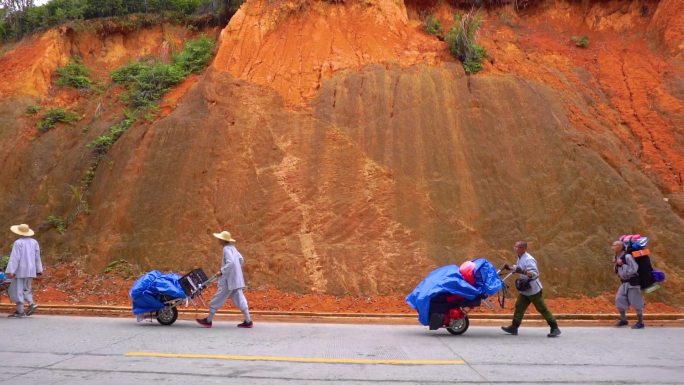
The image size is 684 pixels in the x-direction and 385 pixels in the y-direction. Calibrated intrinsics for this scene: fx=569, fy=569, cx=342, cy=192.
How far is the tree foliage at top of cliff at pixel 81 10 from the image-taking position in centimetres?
2177

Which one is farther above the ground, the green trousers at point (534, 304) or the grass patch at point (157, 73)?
the grass patch at point (157, 73)

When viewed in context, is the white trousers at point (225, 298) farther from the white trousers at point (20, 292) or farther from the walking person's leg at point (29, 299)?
the white trousers at point (20, 292)

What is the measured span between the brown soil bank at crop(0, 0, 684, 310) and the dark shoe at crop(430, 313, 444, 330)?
3677 mm

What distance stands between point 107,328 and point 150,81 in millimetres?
10816

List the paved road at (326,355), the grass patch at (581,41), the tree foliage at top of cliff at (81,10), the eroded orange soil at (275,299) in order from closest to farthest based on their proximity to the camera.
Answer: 1. the paved road at (326,355)
2. the eroded orange soil at (275,299)
3. the grass patch at (581,41)
4. the tree foliage at top of cliff at (81,10)

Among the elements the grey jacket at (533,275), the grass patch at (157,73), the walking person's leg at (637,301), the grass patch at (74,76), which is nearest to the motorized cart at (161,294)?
the grey jacket at (533,275)

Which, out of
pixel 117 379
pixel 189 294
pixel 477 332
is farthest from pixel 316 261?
pixel 117 379

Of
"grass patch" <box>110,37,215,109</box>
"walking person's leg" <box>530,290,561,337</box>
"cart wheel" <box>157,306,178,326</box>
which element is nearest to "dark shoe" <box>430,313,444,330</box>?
"walking person's leg" <box>530,290,561,337</box>

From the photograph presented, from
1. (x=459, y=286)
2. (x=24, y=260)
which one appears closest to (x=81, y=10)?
(x=24, y=260)

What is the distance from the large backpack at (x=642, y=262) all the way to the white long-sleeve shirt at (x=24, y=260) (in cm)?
1115

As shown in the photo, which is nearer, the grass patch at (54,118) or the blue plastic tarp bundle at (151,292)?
the blue plastic tarp bundle at (151,292)

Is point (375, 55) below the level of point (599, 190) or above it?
above

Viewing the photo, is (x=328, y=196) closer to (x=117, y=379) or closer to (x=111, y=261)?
(x=111, y=261)

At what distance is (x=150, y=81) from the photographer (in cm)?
1820
